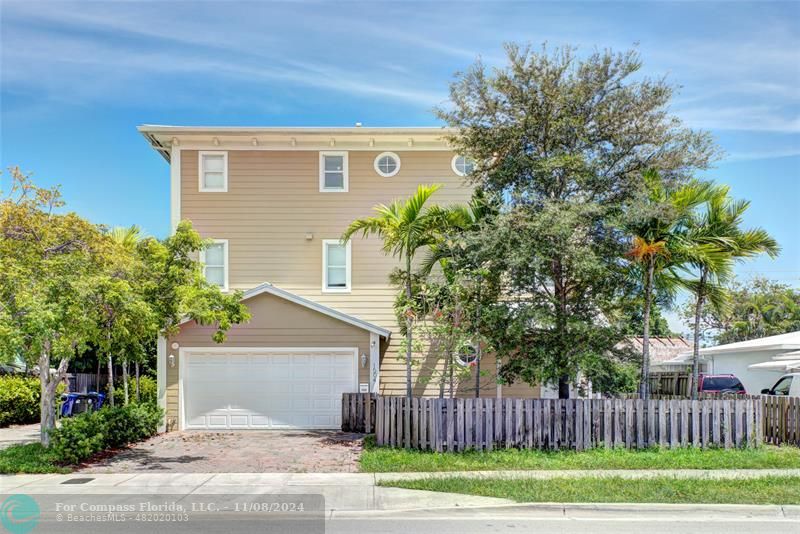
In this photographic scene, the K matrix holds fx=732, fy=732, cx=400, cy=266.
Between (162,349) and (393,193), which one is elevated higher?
(393,193)

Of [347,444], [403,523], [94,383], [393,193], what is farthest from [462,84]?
[94,383]

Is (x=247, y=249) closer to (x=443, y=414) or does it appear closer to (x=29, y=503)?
(x=443, y=414)

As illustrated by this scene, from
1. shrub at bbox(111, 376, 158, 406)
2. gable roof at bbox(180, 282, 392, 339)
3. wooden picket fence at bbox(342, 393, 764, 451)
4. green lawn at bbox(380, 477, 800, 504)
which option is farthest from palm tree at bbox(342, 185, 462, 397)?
shrub at bbox(111, 376, 158, 406)

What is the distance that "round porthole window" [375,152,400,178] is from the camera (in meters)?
20.8

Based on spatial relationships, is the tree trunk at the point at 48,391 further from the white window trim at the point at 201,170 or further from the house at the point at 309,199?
the white window trim at the point at 201,170

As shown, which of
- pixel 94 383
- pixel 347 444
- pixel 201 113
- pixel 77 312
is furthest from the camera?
pixel 94 383

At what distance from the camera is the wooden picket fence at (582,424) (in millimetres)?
14617

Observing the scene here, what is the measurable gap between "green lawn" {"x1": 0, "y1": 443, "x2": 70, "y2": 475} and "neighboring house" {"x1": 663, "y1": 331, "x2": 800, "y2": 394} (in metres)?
19.6

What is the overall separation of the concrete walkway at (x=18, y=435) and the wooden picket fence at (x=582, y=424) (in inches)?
369

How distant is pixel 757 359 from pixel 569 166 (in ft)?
63.8

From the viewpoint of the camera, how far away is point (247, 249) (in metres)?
20.7

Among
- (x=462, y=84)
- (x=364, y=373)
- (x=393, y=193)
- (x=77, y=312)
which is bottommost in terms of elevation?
(x=364, y=373)

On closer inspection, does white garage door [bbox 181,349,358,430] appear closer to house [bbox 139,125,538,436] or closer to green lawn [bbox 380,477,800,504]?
house [bbox 139,125,538,436]

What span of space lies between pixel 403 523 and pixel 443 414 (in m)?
5.56
